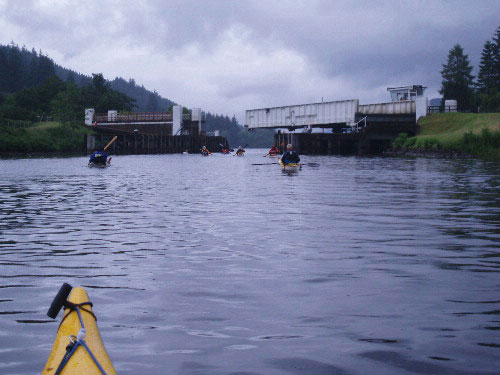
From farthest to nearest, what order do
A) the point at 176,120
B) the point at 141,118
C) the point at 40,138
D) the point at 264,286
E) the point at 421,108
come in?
the point at 141,118 < the point at 176,120 < the point at 421,108 < the point at 40,138 < the point at 264,286

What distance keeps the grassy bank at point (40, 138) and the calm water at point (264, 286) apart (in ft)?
210

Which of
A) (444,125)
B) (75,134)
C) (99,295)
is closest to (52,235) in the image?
(99,295)

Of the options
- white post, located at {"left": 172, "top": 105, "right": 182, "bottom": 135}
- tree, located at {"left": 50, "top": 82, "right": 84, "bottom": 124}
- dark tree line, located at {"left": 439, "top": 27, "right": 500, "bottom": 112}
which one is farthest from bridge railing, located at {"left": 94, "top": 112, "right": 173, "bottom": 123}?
dark tree line, located at {"left": 439, "top": 27, "right": 500, "bottom": 112}

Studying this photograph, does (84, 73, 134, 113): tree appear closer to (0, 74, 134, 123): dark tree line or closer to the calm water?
(0, 74, 134, 123): dark tree line

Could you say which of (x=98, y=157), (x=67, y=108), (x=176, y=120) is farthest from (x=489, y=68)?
(x=98, y=157)

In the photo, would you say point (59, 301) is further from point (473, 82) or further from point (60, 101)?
point (473, 82)

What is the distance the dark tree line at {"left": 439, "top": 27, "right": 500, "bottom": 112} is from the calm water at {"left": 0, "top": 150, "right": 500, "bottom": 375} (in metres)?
93.6

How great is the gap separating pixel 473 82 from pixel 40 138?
287 feet

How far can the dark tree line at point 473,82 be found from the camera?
109 m

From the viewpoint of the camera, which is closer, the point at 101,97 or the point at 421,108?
the point at 421,108

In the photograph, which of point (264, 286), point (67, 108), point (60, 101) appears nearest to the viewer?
point (264, 286)

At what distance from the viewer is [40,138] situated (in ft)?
284

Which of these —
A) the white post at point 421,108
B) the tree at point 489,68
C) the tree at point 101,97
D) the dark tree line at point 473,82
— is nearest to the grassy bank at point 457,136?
the white post at point 421,108

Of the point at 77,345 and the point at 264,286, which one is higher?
the point at 77,345
